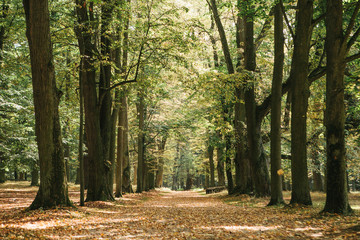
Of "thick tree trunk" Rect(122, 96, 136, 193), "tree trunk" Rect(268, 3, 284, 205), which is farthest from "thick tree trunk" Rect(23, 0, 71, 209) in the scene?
"thick tree trunk" Rect(122, 96, 136, 193)

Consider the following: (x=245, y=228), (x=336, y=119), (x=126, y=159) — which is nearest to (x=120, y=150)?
(x=126, y=159)

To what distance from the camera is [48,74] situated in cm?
812

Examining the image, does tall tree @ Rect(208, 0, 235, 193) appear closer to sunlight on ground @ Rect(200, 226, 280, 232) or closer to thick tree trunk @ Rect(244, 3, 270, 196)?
thick tree trunk @ Rect(244, 3, 270, 196)

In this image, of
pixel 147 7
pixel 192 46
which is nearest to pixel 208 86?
pixel 192 46

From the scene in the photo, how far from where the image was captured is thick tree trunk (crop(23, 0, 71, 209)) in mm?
8031

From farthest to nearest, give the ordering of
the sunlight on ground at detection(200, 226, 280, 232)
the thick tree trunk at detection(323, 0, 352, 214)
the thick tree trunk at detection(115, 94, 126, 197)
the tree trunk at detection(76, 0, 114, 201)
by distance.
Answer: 1. the thick tree trunk at detection(115, 94, 126, 197)
2. the tree trunk at detection(76, 0, 114, 201)
3. the thick tree trunk at detection(323, 0, 352, 214)
4. the sunlight on ground at detection(200, 226, 280, 232)

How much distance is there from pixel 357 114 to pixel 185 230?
1364cm

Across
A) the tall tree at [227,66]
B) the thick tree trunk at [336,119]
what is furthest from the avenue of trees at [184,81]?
the tall tree at [227,66]

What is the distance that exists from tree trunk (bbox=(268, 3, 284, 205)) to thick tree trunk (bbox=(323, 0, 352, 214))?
12.0 feet

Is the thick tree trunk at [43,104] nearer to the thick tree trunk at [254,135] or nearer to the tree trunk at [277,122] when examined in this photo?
the tree trunk at [277,122]

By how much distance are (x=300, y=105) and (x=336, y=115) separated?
2220 mm

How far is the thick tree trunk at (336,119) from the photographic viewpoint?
696cm

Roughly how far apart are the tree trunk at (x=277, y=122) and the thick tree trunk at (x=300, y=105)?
147cm

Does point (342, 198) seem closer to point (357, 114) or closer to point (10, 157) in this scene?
point (357, 114)
